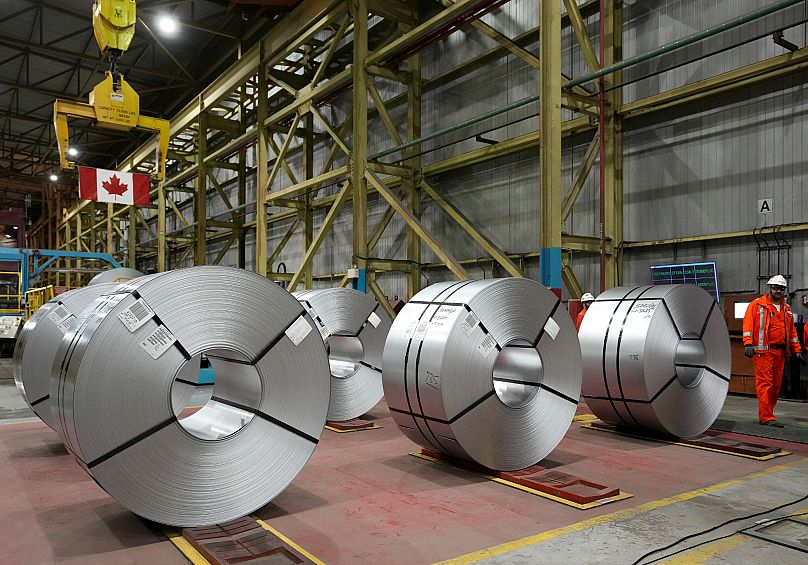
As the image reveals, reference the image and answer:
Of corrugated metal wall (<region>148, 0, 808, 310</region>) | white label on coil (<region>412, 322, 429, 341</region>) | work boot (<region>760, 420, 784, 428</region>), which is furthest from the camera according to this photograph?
corrugated metal wall (<region>148, 0, 808, 310</region>)

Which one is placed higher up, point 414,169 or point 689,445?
point 414,169

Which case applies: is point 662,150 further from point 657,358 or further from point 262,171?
point 262,171

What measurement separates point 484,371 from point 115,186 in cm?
900

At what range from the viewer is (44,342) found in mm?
5277

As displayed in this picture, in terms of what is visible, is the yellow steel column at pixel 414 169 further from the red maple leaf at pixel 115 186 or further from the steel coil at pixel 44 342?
the steel coil at pixel 44 342

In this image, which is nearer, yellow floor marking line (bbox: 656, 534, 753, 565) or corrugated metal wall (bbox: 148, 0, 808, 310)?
yellow floor marking line (bbox: 656, 534, 753, 565)

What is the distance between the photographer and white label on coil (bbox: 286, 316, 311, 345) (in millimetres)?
3469

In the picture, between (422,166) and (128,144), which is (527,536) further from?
(128,144)

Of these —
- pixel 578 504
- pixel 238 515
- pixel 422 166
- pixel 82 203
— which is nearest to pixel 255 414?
pixel 238 515

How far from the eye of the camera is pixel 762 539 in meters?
3.11

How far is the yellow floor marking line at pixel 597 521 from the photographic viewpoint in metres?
2.92

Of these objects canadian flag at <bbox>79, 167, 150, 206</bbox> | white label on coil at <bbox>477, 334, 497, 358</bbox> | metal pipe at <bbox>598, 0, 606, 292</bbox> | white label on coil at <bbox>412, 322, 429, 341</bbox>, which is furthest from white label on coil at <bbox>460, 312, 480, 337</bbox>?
canadian flag at <bbox>79, 167, 150, 206</bbox>

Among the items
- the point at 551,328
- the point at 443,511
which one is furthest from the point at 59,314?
the point at 551,328

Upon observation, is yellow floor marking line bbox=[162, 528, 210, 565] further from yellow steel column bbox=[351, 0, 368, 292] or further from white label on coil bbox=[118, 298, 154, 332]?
yellow steel column bbox=[351, 0, 368, 292]
